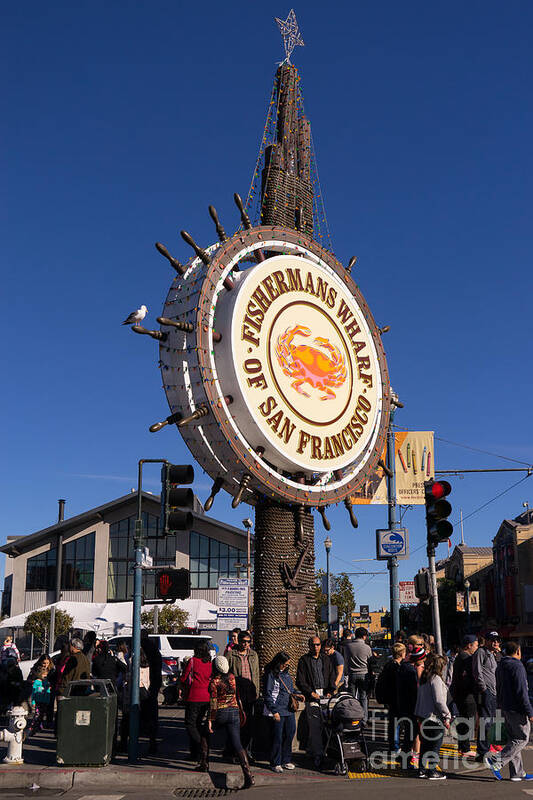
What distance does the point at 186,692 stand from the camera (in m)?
11.4

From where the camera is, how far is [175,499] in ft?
37.8

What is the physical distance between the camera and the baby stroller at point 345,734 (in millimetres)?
10852

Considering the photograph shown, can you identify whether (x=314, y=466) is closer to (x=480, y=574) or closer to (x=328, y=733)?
(x=328, y=733)

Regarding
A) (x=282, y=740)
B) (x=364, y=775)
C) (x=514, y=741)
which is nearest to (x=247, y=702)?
(x=282, y=740)

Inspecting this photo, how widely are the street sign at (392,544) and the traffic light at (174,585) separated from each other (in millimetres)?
9426

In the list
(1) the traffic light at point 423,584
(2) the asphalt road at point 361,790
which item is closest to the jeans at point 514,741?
(2) the asphalt road at point 361,790

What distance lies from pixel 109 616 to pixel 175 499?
27.7 m

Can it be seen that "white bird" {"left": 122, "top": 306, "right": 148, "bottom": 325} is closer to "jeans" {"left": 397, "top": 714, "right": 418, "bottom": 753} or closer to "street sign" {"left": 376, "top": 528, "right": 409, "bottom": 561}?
"jeans" {"left": 397, "top": 714, "right": 418, "bottom": 753}

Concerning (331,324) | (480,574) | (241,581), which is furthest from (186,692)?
(480,574)

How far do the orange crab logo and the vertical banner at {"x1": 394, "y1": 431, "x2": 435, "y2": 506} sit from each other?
27.5 feet

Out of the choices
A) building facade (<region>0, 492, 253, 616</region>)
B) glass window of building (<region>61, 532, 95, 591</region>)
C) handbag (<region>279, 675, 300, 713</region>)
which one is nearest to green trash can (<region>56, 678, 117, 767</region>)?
handbag (<region>279, 675, 300, 713</region>)

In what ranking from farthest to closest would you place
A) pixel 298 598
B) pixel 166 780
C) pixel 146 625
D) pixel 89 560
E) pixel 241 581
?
pixel 89 560 < pixel 146 625 < pixel 241 581 < pixel 298 598 < pixel 166 780

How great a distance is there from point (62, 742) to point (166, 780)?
175 centimetres

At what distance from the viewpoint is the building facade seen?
52031 millimetres
